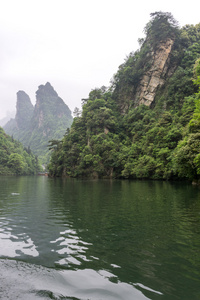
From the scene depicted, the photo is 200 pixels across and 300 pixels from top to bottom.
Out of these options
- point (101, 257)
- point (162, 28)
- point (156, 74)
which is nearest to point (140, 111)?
point (156, 74)

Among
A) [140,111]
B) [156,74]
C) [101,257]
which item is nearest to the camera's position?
[101,257]

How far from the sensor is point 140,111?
6956cm

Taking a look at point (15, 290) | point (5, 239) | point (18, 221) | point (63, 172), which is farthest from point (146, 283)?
point (63, 172)

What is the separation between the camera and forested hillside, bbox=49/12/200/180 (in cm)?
5484

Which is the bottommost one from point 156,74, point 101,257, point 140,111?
point 101,257

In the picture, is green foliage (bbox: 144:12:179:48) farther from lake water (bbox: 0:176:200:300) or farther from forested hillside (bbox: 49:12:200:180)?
lake water (bbox: 0:176:200:300)

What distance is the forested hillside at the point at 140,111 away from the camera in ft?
180

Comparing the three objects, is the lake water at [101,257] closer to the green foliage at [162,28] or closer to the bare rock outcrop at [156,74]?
the bare rock outcrop at [156,74]

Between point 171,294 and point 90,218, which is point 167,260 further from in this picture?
point 90,218

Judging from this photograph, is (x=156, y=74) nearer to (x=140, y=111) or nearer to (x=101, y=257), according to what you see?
(x=140, y=111)

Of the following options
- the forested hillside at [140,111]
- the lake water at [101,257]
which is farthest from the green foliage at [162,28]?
the lake water at [101,257]

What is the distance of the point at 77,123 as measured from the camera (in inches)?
3174

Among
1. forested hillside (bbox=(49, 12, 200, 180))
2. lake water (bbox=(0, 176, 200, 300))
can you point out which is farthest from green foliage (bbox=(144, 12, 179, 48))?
lake water (bbox=(0, 176, 200, 300))

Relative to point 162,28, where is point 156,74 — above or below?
below
